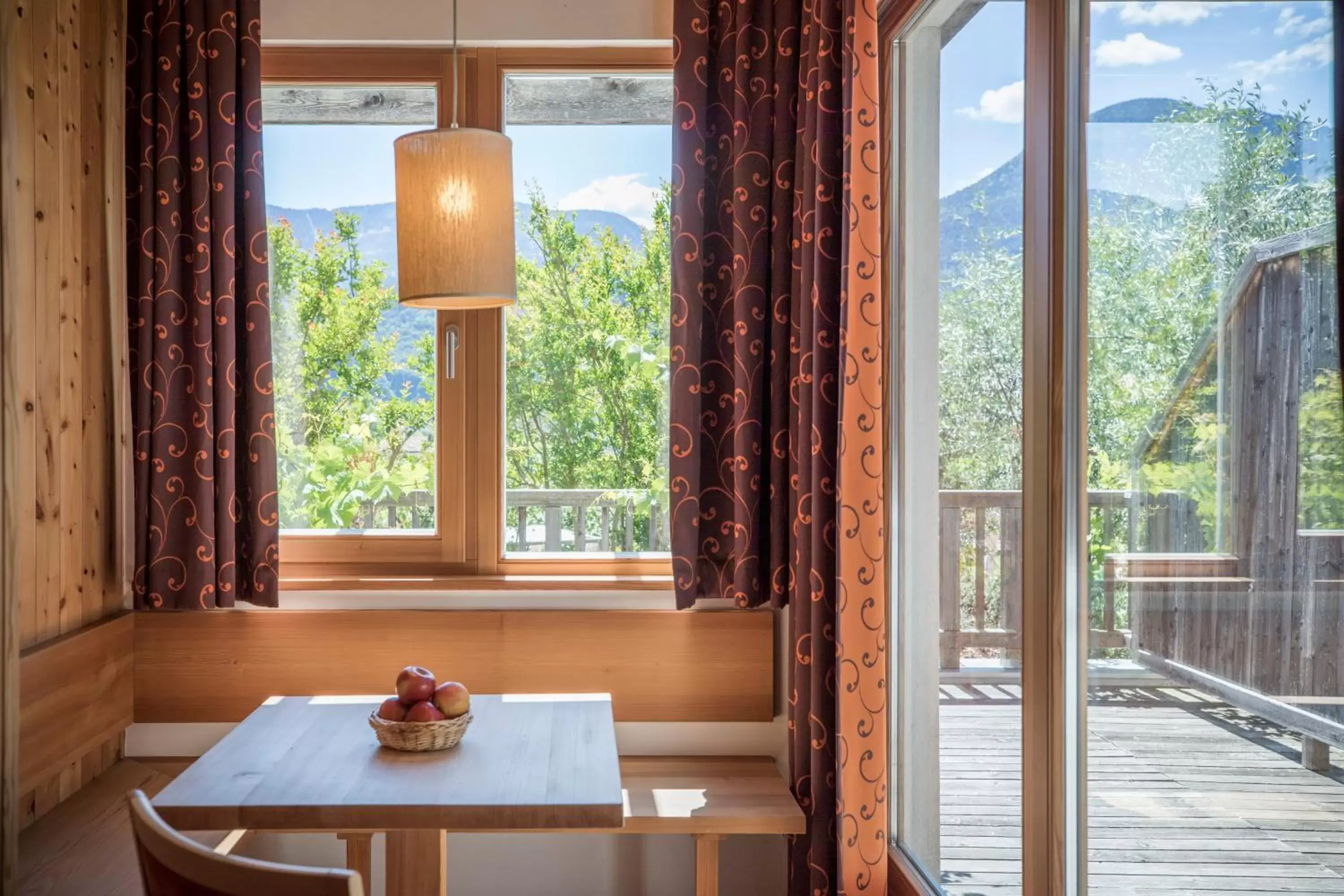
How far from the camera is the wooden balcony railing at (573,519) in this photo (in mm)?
2959

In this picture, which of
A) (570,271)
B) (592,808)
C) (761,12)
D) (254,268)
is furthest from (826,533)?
(254,268)

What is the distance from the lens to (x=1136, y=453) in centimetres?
133

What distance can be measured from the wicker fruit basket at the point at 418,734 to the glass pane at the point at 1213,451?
1.18 meters

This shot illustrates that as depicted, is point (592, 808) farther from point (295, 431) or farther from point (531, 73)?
point (531, 73)

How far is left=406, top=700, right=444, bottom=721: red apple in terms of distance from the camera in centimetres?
196

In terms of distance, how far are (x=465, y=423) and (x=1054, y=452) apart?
182cm

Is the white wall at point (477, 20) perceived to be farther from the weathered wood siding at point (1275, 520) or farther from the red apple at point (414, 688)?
the weathered wood siding at point (1275, 520)

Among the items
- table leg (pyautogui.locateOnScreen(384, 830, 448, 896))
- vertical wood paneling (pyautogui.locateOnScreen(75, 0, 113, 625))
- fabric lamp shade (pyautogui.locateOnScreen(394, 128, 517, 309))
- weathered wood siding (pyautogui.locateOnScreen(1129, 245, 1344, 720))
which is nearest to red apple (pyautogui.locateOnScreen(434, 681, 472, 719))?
table leg (pyautogui.locateOnScreen(384, 830, 448, 896))

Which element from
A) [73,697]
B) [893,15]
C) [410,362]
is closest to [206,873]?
[73,697]

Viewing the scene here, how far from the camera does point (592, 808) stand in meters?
1.71

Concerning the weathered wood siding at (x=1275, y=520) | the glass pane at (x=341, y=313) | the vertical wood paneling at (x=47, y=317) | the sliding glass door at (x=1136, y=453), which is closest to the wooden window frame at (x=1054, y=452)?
the sliding glass door at (x=1136, y=453)

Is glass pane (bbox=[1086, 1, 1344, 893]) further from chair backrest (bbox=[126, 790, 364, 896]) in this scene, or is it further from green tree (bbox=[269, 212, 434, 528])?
green tree (bbox=[269, 212, 434, 528])

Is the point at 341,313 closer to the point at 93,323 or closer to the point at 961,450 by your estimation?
the point at 93,323

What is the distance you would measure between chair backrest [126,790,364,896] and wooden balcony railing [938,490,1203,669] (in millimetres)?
1086
